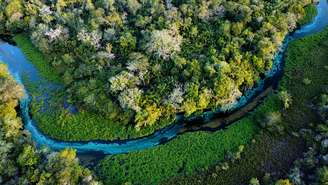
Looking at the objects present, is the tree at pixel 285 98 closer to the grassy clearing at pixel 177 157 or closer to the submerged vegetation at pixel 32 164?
the grassy clearing at pixel 177 157

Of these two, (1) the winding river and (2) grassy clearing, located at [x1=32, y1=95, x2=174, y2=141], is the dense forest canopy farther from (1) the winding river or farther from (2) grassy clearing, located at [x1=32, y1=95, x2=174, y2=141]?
(1) the winding river

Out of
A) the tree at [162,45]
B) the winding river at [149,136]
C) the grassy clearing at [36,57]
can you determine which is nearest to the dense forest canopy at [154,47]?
the tree at [162,45]

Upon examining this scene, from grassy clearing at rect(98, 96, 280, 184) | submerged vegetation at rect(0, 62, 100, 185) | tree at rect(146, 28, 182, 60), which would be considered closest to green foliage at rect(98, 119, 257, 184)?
grassy clearing at rect(98, 96, 280, 184)

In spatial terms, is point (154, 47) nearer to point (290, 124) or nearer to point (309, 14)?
point (290, 124)

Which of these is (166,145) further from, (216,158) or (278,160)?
(278,160)

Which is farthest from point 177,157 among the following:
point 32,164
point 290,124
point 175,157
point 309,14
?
point 309,14
